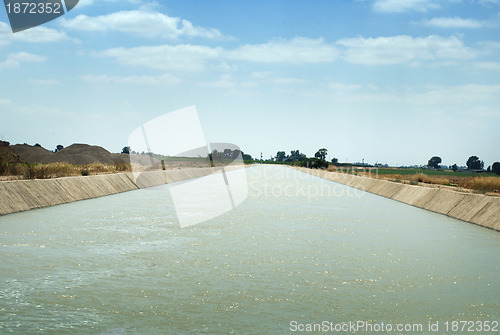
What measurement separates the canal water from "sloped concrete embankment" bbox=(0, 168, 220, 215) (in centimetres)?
329

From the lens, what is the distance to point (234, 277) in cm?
871

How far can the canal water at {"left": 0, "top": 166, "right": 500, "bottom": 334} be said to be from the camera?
638cm

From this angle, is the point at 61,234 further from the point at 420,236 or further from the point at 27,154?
the point at 27,154

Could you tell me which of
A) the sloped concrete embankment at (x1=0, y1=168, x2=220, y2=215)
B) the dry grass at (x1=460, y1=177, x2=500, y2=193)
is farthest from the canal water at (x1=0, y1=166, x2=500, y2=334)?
the dry grass at (x1=460, y1=177, x2=500, y2=193)

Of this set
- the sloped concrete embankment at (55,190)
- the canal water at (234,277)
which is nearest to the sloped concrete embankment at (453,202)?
the canal water at (234,277)

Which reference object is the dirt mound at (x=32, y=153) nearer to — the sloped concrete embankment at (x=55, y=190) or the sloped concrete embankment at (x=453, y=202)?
the sloped concrete embankment at (x=55, y=190)

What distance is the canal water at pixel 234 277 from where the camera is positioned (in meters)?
6.38

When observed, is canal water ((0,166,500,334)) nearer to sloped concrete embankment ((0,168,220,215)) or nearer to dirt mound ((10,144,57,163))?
sloped concrete embankment ((0,168,220,215))

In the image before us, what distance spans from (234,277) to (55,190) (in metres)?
18.3

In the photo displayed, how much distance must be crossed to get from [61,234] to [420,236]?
11.3 m

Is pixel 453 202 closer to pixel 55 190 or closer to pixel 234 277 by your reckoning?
pixel 234 277

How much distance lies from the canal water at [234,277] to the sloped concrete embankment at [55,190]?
10.8 feet

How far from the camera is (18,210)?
63.3 ft

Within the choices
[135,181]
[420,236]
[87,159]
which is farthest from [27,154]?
[420,236]
